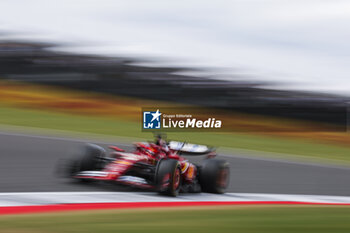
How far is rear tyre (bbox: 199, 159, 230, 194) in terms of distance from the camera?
8.23m

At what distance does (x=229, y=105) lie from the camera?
15984 millimetres

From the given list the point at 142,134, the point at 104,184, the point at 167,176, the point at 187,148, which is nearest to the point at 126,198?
the point at 167,176

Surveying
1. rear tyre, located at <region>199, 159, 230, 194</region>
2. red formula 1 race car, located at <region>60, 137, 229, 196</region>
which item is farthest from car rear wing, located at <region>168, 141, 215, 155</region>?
rear tyre, located at <region>199, 159, 230, 194</region>

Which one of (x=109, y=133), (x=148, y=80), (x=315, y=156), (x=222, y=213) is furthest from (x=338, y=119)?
(x=222, y=213)

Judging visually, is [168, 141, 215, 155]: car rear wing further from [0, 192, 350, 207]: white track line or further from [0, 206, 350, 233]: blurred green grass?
[0, 206, 350, 233]: blurred green grass

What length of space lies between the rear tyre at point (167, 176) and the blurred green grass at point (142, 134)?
21.0 feet

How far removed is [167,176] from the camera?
23.8 feet

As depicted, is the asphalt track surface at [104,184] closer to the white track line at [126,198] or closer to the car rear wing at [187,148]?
the white track line at [126,198]

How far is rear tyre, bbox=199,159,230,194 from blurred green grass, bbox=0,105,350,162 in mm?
5600

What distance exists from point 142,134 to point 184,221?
9268 millimetres

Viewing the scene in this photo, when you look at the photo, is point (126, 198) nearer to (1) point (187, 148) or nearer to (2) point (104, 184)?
(2) point (104, 184)

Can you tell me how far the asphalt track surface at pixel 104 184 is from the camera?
7590 mm

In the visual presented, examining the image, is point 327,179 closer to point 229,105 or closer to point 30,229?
point 229,105

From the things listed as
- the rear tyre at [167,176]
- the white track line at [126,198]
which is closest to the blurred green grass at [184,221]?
the white track line at [126,198]
